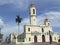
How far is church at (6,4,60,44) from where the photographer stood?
284 ft

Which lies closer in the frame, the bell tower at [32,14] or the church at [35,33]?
the church at [35,33]

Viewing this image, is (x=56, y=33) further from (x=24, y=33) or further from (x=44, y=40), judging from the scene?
(x=24, y=33)

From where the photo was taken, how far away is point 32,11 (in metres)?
89.8

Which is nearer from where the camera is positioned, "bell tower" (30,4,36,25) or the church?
the church

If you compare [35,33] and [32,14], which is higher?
[32,14]

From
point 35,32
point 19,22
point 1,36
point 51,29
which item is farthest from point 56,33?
point 1,36

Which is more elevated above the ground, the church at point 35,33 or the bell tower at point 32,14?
the bell tower at point 32,14

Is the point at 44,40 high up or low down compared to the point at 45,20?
down

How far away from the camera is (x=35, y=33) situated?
87.1 m

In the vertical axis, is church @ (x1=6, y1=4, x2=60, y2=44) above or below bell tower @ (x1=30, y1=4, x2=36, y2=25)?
below

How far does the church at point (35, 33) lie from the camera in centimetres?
8662

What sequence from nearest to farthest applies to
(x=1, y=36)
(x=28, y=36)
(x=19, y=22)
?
(x=1, y=36), (x=28, y=36), (x=19, y=22)

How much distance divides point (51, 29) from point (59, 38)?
5240mm

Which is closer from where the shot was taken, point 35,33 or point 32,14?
point 35,33
